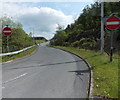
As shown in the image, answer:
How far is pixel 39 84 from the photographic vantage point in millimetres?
6699

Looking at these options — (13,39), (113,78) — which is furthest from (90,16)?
(113,78)

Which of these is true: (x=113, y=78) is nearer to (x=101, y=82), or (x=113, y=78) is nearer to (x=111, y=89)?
(x=101, y=82)

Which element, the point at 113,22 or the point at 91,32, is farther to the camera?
the point at 91,32

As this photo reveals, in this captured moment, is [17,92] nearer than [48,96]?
No

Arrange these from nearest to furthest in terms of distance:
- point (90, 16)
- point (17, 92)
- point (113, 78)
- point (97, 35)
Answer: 1. point (17, 92)
2. point (113, 78)
3. point (97, 35)
4. point (90, 16)

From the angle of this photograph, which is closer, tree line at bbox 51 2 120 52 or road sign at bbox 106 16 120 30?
road sign at bbox 106 16 120 30

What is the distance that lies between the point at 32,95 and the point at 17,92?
72 cm

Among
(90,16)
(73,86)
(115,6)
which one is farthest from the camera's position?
(90,16)

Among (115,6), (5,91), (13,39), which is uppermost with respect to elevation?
(115,6)

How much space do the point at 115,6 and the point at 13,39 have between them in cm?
2420

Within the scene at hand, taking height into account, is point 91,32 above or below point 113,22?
above

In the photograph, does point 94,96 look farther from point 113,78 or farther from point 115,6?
point 115,6

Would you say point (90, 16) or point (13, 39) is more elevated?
point (90, 16)

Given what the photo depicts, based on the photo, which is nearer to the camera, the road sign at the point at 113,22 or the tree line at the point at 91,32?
the road sign at the point at 113,22
